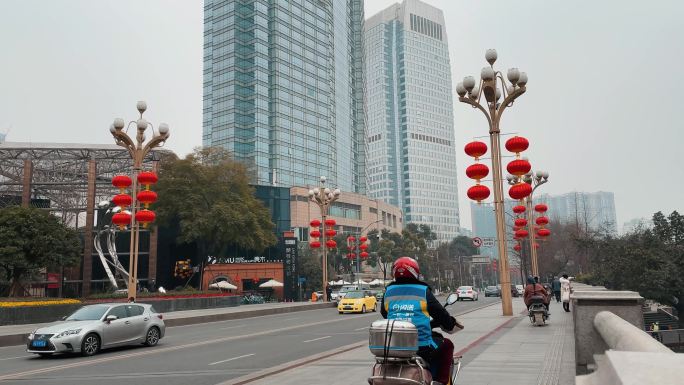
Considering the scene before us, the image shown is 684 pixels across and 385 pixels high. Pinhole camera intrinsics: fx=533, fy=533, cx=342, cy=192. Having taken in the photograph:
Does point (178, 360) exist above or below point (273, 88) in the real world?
below

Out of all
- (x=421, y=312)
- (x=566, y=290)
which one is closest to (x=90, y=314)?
(x=421, y=312)

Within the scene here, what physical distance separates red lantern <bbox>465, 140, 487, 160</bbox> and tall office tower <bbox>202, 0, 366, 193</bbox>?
78.9m

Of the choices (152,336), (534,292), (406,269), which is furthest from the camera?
(534,292)

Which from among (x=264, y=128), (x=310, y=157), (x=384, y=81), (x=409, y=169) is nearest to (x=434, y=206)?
(x=409, y=169)

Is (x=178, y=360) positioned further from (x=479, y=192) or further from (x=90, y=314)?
(x=479, y=192)

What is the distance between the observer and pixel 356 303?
3042 centimetres

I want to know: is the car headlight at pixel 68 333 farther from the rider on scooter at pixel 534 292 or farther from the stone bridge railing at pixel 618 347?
the rider on scooter at pixel 534 292

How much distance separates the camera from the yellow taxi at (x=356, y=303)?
30328mm

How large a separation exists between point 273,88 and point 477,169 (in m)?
90.2

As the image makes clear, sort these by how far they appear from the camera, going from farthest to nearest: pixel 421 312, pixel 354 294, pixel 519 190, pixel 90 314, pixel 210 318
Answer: pixel 354 294, pixel 210 318, pixel 519 190, pixel 90 314, pixel 421 312

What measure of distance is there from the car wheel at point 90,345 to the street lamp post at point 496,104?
44.2ft

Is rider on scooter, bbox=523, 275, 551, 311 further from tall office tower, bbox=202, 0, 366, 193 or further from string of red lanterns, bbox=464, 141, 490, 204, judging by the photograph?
tall office tower, bbox=202, 0, 366, 193

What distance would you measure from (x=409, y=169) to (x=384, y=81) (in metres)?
35.7

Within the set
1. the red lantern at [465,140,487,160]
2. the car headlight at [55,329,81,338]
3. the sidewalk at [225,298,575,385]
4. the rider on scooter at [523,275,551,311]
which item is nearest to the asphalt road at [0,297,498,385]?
the car headlight at [55,329,81,338]
